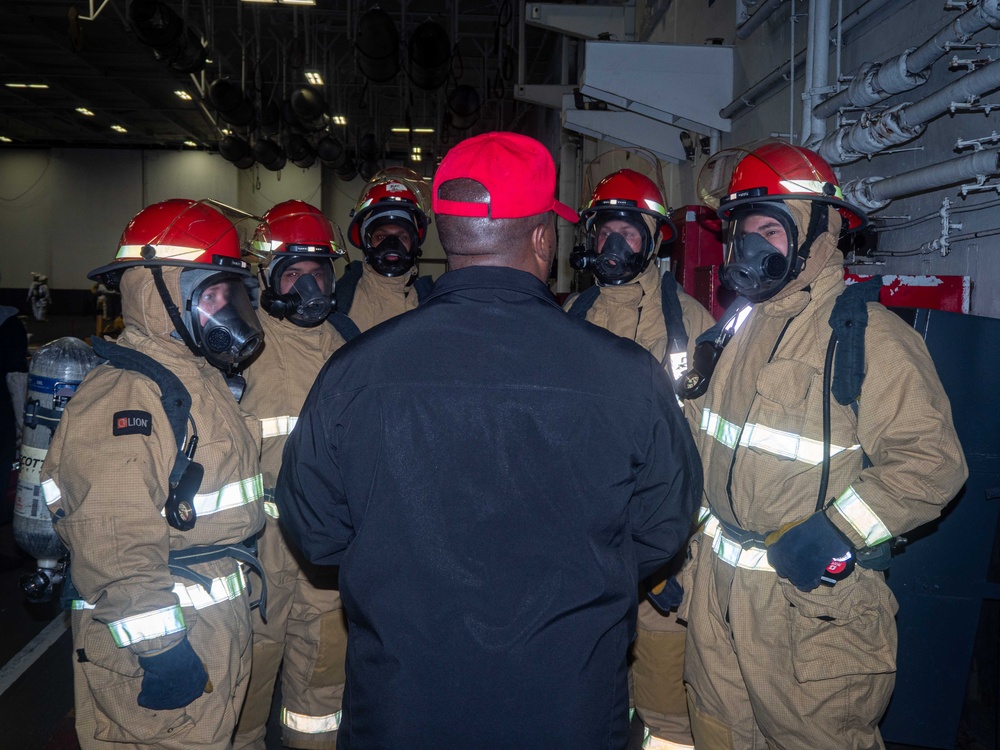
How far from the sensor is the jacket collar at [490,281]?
60.1 inches

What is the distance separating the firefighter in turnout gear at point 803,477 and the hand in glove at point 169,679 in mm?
1539

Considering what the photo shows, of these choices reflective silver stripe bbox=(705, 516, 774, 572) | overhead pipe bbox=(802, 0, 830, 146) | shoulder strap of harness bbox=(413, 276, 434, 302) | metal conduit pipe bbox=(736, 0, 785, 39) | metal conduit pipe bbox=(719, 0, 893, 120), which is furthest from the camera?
metal conduit pipe bbox=(736, 0, 785, 39)

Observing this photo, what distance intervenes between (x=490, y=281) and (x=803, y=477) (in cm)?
127

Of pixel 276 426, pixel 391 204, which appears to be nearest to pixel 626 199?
pixel 391 204

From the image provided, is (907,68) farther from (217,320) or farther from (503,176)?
(217,320)

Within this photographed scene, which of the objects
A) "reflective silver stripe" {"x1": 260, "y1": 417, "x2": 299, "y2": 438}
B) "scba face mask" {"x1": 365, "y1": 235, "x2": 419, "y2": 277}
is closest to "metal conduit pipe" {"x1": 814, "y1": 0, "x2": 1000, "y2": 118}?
"scba face mask" {"x1": 365, "y1": 235, "x2": 419, "y2": 277}

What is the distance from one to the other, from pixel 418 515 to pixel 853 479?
141cm

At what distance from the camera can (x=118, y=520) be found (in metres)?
1.99

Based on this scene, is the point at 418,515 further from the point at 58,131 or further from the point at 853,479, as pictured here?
the point at 58,131

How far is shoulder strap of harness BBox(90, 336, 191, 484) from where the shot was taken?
7.16 ft

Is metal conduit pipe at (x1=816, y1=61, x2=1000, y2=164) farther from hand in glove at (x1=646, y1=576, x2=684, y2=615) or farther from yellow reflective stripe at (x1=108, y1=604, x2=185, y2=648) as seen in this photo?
yellow reflective stripe at (x1=108, y1=604, x2=185, y2=648)

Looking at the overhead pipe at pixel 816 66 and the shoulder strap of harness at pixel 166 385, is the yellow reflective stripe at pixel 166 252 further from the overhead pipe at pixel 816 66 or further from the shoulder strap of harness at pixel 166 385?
the overhead pipe at pixel 816 66

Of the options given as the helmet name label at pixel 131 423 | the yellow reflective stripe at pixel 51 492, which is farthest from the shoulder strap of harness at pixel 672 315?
the yellow reflective stripe at pixel 51 492

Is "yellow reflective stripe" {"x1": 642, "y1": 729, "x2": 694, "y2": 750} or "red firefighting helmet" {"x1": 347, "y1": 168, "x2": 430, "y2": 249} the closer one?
"yellow reflective stripe" {"x1": 642, "y1": 729, "x2": 694, "y2": 750}
